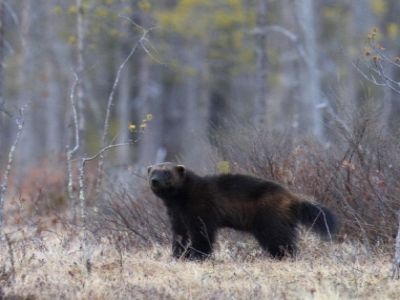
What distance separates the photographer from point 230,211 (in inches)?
407

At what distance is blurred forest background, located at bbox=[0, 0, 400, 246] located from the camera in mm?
11039

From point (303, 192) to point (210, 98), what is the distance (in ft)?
84.5

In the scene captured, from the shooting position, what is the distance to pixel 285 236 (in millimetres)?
10086

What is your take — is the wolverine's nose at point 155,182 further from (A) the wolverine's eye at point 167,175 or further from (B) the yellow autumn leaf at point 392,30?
(B) the yellow autumn leaf at point 392,30

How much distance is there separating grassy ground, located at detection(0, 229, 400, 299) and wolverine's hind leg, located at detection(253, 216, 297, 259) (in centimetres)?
15

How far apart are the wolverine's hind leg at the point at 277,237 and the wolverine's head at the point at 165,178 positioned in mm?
1134

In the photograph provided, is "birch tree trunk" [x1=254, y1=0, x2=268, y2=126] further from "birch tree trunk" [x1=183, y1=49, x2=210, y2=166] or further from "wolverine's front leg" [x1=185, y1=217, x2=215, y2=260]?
"wolverine's front leg" [x1=185, y1=217, x2=215, y2=260]

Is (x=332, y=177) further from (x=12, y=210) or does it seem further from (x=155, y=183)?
(x=12, y=210)

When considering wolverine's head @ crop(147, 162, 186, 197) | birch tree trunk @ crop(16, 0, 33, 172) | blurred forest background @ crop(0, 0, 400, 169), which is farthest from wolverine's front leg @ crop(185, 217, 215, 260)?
blurred forest background @ crop(0, 0, 400, 169)

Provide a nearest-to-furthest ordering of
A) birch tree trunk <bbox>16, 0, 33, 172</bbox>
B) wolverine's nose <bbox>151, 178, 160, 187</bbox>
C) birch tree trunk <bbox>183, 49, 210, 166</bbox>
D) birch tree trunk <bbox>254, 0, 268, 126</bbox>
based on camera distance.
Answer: wolverine's nose <bbox>151, 178, 160, 187</bbox> → birch tree trunk <bbox>254, 0, 268, 126</bbox> → birch tree trunk <bbox>16, 0, 33, 172</bbox> → birch tree trunk <bbox>183, 49, 210, 166</bbox>

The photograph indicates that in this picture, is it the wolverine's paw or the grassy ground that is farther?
the wolverine's paw

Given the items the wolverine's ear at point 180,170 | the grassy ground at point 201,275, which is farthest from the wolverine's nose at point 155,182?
the grassy ground at point 201,275

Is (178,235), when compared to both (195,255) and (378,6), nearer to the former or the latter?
(195,255)

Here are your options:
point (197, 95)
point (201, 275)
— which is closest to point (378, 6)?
point (197, 95)
